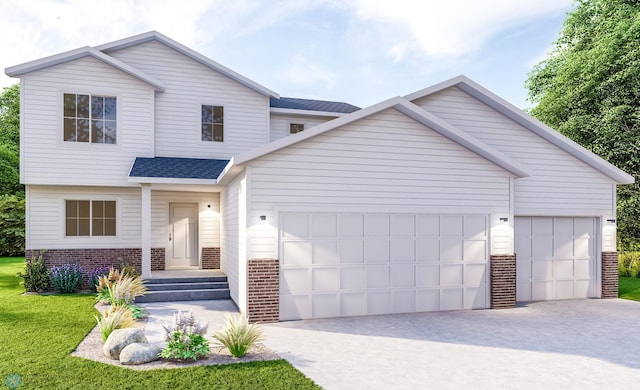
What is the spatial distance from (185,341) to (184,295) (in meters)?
5.13

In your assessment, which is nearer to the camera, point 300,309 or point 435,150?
point 300,309

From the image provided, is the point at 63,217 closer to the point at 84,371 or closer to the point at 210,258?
the point at 210,258

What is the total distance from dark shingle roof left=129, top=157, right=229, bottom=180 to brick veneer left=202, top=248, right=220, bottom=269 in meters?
2.88

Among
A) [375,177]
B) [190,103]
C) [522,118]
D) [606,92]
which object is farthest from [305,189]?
[606,92]

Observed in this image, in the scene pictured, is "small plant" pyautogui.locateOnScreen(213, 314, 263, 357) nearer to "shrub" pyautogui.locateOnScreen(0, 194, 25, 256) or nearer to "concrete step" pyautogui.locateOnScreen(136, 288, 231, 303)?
"concrete step" pyautogui.locateOnScreen(136, 288, 231, 303)

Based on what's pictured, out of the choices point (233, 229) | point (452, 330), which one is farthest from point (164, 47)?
point (452, 330)

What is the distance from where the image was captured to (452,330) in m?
8.71

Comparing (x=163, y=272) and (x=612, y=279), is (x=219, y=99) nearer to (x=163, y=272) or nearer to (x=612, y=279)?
(x=163, y=272)

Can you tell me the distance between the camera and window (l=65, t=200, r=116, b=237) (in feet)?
44.5

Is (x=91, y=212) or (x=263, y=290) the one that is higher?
(x=91, y=212)

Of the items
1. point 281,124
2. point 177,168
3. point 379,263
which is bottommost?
point 379,263

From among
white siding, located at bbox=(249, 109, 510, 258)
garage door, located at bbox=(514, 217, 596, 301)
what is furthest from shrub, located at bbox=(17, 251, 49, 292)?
garage door, located at bbox=(514, 217, 596, 301)

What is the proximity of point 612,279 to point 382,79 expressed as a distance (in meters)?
21.8

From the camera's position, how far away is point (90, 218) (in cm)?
1367
